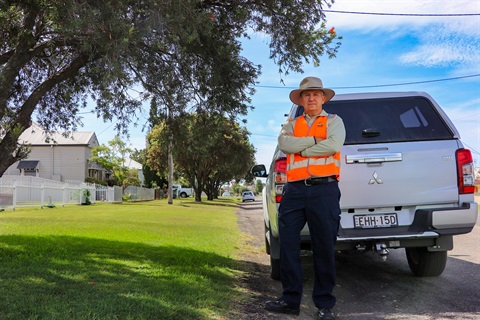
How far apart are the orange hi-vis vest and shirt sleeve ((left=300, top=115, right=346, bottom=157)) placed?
53mm

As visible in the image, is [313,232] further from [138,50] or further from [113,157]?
[113,157]

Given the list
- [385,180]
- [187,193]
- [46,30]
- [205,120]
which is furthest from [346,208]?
[187,193]

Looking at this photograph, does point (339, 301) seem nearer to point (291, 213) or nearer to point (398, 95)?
point (291, 213)

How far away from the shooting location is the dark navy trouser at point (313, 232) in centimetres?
397

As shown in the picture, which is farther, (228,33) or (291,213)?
(228,33)

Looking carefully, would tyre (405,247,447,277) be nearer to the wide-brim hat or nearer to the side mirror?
the side mirror

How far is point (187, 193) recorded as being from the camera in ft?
234

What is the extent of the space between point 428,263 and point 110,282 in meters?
3.90

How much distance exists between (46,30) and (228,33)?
2.96m

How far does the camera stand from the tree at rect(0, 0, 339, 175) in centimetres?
523

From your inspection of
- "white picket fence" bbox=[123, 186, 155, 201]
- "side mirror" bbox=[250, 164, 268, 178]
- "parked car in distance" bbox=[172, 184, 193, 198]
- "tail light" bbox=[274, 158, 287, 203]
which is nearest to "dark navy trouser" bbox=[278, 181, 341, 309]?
"tail light" bbox=[274, 158, 287, 203]

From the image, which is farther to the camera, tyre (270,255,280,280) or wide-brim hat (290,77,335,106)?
tyre (270,255,280,280)

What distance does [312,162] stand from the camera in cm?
402

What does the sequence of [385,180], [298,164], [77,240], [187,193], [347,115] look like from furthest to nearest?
[187,193] → [77,240] → [347,115] → [385,180] → [298,164]
